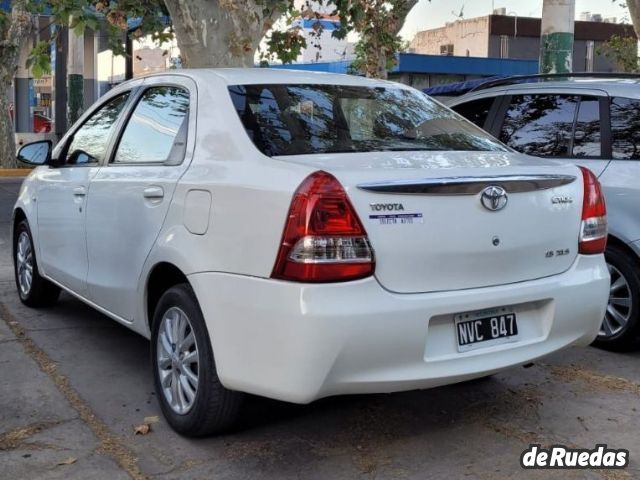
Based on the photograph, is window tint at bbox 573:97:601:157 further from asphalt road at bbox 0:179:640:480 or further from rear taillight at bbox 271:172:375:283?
rear taillight at bbox 271:172:375:283

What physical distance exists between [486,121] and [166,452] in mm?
3659

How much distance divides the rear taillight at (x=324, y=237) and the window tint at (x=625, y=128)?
8.95 feet

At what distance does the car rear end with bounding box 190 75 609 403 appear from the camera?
10.3 feet

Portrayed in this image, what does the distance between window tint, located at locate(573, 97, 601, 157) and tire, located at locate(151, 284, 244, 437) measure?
3.05 metres

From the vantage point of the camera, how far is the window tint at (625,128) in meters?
5.14

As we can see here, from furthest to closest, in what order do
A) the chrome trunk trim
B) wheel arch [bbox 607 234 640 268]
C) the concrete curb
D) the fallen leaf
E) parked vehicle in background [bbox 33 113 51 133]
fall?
1. parked vehicle in background [bbox 33 113 51 133]
2. the concrete curb
3. wheel arch [bbox 607 234 640 268]
4. the fallen leaf
5. the chrome trunk trim

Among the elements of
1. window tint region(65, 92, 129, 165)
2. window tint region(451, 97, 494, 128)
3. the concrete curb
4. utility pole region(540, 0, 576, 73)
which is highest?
utility pole region(540, 0, 576, 73)

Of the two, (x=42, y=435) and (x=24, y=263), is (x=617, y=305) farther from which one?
(x=24, y=263)

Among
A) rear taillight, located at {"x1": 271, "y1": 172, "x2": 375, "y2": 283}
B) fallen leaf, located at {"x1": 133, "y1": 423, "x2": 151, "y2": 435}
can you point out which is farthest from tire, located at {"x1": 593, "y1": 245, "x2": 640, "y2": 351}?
fallen leaf, located at {"x1": 133, "y1": 423, "x2": 151, "y2": 435}

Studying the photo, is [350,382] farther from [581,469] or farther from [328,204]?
[581,469]

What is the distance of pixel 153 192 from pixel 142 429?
116cm

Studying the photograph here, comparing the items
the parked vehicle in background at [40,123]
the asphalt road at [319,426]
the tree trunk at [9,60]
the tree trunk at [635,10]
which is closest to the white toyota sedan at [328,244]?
the asphalt road at [319,426]
